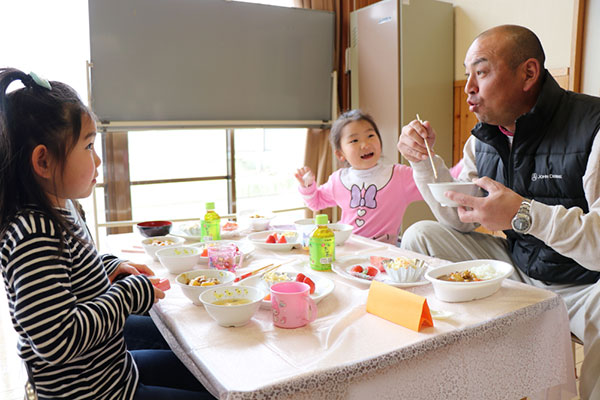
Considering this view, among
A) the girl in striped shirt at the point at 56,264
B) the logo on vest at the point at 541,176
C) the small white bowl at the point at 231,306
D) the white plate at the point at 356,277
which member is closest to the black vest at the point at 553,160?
the logo on vest at the point at 541,176

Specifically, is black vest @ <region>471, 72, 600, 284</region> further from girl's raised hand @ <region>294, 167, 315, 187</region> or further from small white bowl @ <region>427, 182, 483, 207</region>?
girl's raised hand @ <region>294, 167, 315, 187</region>

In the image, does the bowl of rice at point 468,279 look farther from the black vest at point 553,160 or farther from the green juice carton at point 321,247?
the black vest at point 553,160

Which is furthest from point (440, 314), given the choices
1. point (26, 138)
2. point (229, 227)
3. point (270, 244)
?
point (229, 227)

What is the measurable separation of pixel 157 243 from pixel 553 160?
1.39m

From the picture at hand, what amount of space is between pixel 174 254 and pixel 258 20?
282 cm

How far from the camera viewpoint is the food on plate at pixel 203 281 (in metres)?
1.12

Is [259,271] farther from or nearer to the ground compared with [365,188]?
nearer to the ground

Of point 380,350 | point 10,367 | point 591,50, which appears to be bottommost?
point 10,367

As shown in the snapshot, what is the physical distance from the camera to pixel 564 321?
3.63 feet

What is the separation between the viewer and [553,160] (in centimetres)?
152

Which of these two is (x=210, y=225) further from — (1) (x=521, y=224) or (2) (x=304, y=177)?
(1) (x=521, y=224)

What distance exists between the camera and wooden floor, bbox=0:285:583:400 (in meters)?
1.95

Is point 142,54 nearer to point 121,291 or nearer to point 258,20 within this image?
point 258,20

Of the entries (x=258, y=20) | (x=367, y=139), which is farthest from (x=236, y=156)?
(x=367, y=139)
